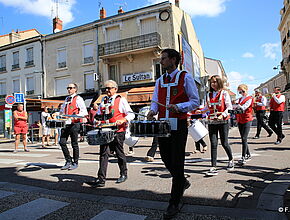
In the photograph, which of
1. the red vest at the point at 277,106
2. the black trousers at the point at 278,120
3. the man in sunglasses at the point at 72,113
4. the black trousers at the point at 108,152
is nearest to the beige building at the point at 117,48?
the red vest at the point at 277,106

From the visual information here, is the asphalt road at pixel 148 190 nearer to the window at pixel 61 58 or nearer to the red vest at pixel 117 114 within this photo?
the red vest at pixel 117 114

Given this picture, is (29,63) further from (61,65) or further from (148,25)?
(148,25)

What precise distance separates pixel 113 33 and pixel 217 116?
2024cm

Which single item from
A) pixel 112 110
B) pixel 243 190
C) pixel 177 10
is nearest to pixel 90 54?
pixel 177 10

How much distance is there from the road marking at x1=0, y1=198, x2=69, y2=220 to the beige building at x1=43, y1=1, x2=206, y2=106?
1773 cm

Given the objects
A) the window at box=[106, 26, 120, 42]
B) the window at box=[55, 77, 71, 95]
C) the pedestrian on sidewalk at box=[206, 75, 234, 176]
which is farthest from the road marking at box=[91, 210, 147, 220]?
the window at box=[55, 77, 71, 95]

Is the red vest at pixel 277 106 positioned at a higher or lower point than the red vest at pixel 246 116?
higher

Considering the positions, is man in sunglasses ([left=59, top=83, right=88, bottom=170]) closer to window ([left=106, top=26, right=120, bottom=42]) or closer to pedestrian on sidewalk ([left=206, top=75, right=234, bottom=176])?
pedestrian on sidewalk ([left=206, top=75, right=234, bottom=176])

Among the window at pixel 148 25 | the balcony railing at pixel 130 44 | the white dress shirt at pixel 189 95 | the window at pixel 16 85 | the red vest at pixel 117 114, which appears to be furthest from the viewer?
the window at pixel 16 85

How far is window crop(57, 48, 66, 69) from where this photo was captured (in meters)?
25.2

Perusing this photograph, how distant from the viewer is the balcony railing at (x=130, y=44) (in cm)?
2055

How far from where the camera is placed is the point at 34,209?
320 centimetres

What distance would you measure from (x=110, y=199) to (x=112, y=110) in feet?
4.94

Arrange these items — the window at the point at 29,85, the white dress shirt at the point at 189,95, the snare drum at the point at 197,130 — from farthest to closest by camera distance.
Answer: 1. the window at the point at 29,85
2. the snare drum at the point at 197,130
3. the white dress shirt at the point at 189,95
